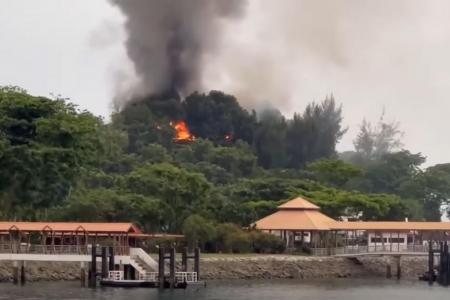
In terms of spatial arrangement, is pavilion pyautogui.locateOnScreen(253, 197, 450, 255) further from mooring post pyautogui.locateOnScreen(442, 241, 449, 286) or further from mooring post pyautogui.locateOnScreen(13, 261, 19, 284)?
mooring post pyautogui.locateOnScreen(13, 261, 19, 284)

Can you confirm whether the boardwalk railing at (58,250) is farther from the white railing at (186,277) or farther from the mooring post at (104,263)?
the white railing at (186,277)

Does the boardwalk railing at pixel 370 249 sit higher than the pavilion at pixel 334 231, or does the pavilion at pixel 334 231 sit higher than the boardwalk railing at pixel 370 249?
the pavilion at pixel 334 231

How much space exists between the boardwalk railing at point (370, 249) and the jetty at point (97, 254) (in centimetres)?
1912

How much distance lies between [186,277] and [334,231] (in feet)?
95.8

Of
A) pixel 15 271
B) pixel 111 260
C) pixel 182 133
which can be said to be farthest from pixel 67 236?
pixel 182 133

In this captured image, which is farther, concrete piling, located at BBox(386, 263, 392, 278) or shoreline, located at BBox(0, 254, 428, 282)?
concrete piling, located at BBox(386, 263, 392, 278)

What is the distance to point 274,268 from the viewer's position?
81.8m

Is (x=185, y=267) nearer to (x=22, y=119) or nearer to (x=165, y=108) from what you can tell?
(x=22, y=119)

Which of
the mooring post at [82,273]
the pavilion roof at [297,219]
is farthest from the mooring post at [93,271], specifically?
the pavilion roof at [297,219]

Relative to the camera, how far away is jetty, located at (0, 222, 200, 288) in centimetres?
6612

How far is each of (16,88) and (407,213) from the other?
128 ft

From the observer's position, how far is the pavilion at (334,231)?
89812 mm

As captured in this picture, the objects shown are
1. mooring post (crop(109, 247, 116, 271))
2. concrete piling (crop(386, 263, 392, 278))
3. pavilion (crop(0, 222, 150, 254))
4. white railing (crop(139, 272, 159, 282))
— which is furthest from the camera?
concrete piling (crop(386, 263, 392, 278))

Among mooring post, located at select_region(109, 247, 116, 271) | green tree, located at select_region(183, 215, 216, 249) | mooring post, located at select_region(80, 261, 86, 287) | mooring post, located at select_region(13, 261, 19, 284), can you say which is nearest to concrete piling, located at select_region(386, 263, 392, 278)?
green tree, located at select_region(183, 215, 216, 249)
